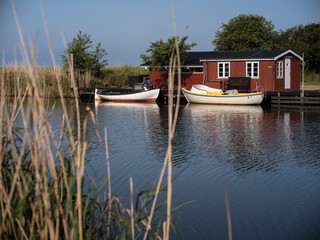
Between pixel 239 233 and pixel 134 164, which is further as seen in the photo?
pixel 134 164

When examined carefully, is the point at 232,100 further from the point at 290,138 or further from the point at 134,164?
the point at 134,164

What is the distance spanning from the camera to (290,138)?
16172 mm

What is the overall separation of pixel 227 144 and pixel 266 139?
5.96 feet

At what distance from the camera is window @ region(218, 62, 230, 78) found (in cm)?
3402

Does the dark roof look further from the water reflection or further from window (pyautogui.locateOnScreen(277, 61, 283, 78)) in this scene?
the water reflection

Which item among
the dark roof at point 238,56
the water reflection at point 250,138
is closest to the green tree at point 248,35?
the dark roof at point 238,56

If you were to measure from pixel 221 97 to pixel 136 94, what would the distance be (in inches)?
272

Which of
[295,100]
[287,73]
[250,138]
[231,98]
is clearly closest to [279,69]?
[287,73]

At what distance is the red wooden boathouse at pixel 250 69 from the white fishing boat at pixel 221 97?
1967 millimetres

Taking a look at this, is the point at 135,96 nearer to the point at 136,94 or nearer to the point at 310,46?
the point at 136,94

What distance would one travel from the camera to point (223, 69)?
3412 centimetres

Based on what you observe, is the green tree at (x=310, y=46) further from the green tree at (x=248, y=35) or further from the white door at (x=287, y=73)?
the white door at (x=287, y=73)

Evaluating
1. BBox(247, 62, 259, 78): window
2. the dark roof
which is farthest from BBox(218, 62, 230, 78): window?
BBox(247, 62, 259, 78): window

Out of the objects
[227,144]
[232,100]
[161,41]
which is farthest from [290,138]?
[161,41]
